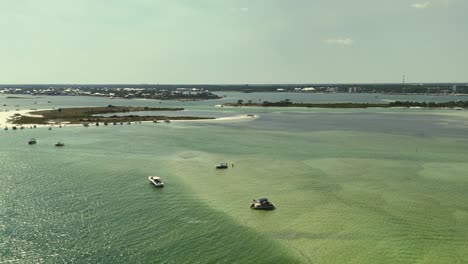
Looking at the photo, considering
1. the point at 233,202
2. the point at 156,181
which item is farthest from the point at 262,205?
the point at 156,181

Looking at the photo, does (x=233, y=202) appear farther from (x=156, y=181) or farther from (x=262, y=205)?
→ (x=156, y=181)

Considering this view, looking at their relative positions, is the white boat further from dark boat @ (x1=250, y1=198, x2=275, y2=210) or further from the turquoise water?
dark boat @ (x1=250, y1=198, x2=275, y2=210)

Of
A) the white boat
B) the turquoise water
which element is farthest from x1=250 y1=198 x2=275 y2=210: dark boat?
the white boat

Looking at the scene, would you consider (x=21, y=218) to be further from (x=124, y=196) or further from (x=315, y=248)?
(x=315, y=248)

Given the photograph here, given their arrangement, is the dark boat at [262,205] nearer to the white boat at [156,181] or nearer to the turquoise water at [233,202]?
the turquoise water at [233,202]

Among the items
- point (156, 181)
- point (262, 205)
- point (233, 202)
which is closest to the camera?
point (262, 205)

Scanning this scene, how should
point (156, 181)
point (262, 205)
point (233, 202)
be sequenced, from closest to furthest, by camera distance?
point (262, 205) → point (233, 202) → point (156, 181)
